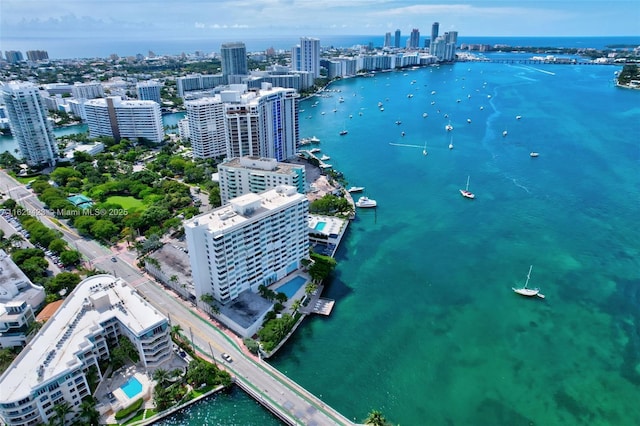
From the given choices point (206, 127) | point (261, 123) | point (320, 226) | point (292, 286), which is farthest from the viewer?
point (206, 127)

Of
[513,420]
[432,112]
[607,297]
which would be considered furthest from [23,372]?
[432,112]

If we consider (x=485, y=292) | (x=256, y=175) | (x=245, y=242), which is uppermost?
(x=256, y=175)

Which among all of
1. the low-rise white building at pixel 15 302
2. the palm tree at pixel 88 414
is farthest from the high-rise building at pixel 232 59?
the palm tree at pixel 88 414

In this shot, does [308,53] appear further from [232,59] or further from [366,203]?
[366,203]

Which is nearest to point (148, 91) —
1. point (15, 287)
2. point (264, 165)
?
point (264, 165)

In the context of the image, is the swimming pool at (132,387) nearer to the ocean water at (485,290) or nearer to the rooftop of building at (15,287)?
the ocean water at (485,290)

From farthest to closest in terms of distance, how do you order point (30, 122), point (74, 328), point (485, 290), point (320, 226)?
point (30, 122) → point (320, 226) → point (485, 290) → point (74, 328)

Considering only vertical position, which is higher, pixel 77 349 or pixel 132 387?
pixel 77 349

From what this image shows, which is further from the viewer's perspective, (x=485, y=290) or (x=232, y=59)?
(x=232, y=59)
